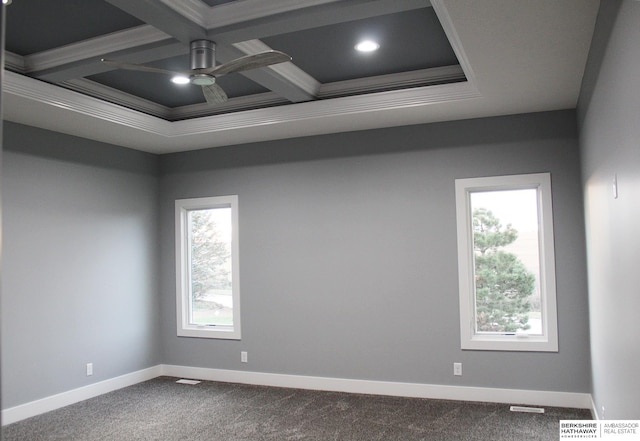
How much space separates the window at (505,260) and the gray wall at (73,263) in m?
3.40

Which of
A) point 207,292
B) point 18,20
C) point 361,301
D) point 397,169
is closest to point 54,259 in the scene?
point 207,292

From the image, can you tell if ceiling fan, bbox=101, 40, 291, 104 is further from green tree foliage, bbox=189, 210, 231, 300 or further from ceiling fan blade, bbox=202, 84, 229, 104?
green tree foliage, bbox=189, 210, 231, 300

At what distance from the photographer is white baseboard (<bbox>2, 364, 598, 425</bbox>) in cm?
470

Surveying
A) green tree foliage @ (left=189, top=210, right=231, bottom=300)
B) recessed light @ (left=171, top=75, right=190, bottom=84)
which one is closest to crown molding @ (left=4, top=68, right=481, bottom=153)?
green tree foliage @ (left=189, top=210, right=231, bottom=300)

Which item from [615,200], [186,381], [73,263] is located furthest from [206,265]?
[615,200]

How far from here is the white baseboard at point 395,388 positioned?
4.72m

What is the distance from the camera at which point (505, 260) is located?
507 cm

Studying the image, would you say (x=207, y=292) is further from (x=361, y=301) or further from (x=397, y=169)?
(x=397, y=169)

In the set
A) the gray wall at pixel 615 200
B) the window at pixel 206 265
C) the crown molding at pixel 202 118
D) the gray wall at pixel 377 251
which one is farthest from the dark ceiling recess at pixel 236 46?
the window at pixel 206 265

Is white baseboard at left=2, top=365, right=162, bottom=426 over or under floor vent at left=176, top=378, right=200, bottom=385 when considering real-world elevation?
over

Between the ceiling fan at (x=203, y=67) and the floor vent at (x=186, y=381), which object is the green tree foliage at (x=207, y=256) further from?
the ceiling fan at (x=203, y=67)

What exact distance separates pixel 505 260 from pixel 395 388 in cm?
155

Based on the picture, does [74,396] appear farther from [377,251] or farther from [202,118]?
[377,251]

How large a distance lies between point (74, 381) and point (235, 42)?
357cm
